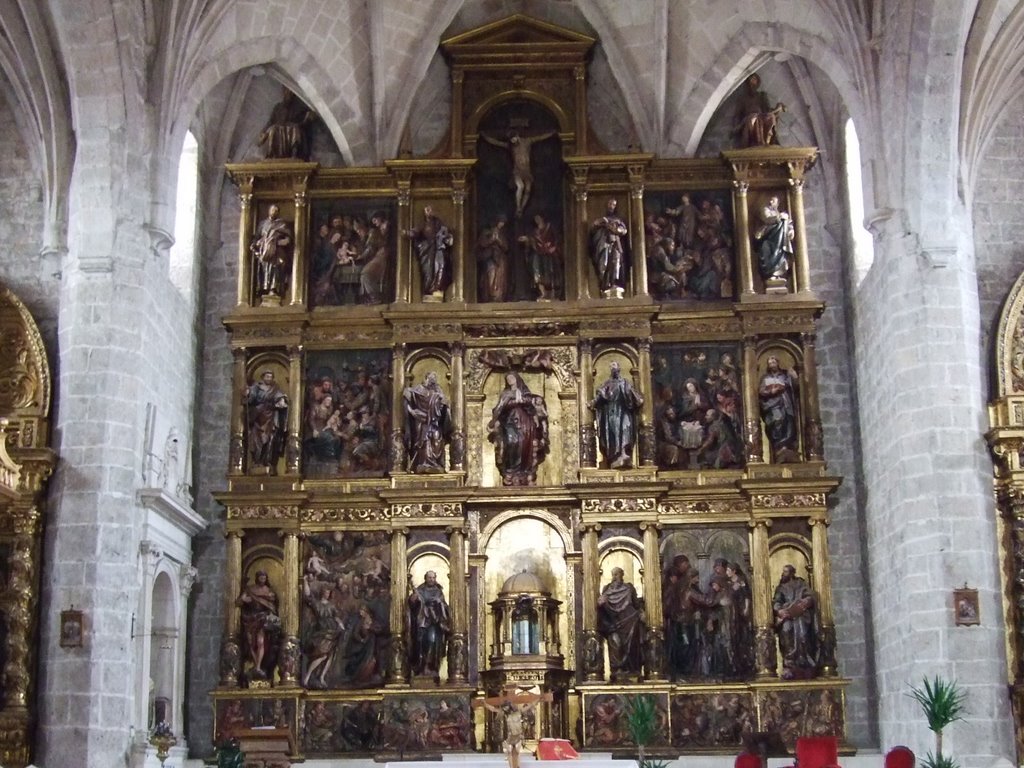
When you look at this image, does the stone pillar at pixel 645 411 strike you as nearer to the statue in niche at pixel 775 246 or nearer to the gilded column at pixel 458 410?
the statue in niche at pixel 775 246

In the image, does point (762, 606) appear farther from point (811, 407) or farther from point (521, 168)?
point (521, 168)

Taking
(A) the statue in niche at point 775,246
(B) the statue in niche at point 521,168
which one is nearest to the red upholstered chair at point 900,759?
(A) the statue in niche at point 775,246

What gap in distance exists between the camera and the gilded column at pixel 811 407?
808 inches

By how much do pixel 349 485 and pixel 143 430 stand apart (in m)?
3.45

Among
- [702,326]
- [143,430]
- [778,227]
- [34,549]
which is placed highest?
[778,227]

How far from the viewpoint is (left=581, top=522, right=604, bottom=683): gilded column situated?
64.7 ft

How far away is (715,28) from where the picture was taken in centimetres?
2158

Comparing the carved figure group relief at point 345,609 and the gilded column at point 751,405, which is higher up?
the gilded column at point 751,405

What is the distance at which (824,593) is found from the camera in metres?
19.9

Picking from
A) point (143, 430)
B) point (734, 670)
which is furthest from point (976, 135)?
point (143, 430)

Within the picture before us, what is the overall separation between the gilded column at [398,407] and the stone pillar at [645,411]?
333 centimetres

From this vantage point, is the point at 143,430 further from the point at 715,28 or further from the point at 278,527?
the point at 715,28

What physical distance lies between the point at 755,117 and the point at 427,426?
6.72 m

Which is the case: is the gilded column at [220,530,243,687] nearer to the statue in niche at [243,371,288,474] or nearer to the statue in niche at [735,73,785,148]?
the statue in niche at [243,371,288,474]
